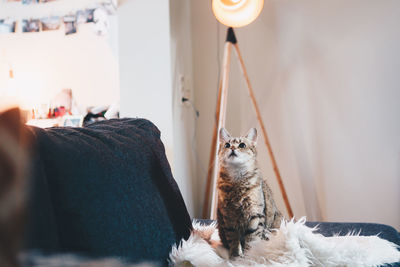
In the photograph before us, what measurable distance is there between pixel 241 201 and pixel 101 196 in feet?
1.13

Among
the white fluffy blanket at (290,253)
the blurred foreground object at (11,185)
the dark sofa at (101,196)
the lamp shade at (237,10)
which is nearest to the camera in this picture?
the blurred foreground object at (11,185)

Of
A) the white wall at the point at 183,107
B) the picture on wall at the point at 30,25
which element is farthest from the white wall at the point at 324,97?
the picture on wall at the point at 30,25

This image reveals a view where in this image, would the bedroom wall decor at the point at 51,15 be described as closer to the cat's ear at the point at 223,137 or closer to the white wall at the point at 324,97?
the white wall at the point at 324,97

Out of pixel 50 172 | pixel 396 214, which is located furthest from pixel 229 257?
pixel 396 214

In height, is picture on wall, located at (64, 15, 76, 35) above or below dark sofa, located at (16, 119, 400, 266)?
above

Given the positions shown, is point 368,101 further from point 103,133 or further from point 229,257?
point 103,133

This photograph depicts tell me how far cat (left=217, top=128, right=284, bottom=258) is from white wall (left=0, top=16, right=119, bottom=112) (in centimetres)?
197

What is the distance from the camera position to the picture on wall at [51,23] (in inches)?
103

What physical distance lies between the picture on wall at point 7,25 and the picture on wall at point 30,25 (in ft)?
0.34

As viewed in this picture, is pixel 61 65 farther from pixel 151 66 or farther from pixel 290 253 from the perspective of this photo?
pixel 290 253

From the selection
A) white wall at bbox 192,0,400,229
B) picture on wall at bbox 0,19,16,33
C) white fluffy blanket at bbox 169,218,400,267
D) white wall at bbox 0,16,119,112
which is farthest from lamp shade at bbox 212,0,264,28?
picture on wall at bbox 0,19,16,33

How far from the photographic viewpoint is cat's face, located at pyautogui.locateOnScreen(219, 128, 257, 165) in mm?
751

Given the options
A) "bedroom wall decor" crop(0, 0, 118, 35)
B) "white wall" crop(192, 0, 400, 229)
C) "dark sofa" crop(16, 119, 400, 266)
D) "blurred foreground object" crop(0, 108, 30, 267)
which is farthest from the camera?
"bedroom wall decor" crop(0, 0, 118, 35)

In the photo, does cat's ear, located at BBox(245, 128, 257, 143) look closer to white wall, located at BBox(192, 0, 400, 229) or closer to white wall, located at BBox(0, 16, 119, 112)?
white wall, located at BBox(192, 0, 400, 229)
